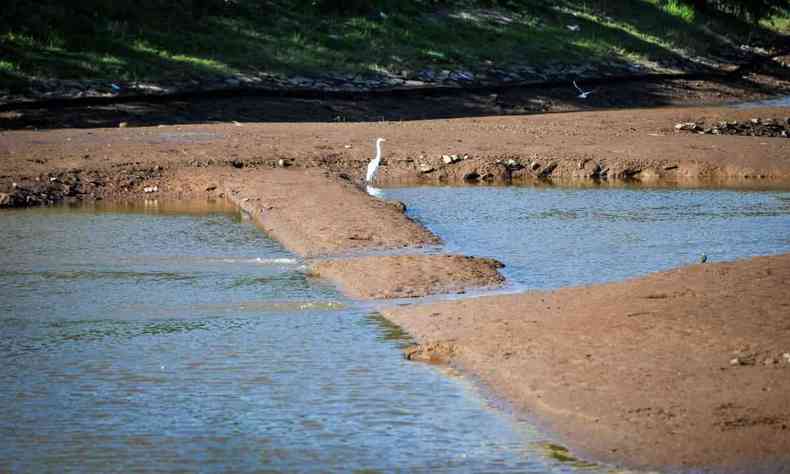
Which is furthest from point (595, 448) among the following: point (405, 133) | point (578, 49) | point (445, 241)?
point (578, 49)

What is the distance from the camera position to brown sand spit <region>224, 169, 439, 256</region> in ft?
41.9

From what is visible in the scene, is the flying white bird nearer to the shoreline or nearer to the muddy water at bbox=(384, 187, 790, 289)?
the shoreline

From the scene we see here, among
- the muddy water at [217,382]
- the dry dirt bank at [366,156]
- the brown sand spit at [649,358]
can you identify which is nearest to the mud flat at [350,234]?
the muddy water at [217,382]

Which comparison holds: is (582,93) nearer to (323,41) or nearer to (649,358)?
(323,41)

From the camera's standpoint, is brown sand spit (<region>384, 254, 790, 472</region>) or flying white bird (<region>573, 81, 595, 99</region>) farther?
flying white bird (<region>573, 81, 595, 99</region>)

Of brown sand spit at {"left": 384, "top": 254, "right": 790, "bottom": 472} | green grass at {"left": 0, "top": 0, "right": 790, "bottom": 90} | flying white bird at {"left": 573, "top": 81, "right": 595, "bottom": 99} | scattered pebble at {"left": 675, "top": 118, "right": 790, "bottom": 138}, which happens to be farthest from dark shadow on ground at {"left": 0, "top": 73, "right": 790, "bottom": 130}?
brown sand spit at {"left": 384, "top": 254, "right": 790, "bottom": 472}

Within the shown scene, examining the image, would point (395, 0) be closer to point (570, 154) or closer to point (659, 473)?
point (570, 154)

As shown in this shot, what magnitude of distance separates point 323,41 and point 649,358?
2637 cm

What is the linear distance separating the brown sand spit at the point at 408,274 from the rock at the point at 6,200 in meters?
6.42

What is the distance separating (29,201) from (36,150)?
2.65 m

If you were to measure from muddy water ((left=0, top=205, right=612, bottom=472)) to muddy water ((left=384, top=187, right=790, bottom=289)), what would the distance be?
2261 millimetres

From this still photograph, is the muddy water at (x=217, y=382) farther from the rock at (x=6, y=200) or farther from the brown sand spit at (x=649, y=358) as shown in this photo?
the rock at (x=6, y=200)

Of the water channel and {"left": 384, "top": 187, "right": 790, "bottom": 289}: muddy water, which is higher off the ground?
{"left": 384, "top": 187, "right": 790, "bottom": 289}: muddy water

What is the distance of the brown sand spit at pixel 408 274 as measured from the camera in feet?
34.3
